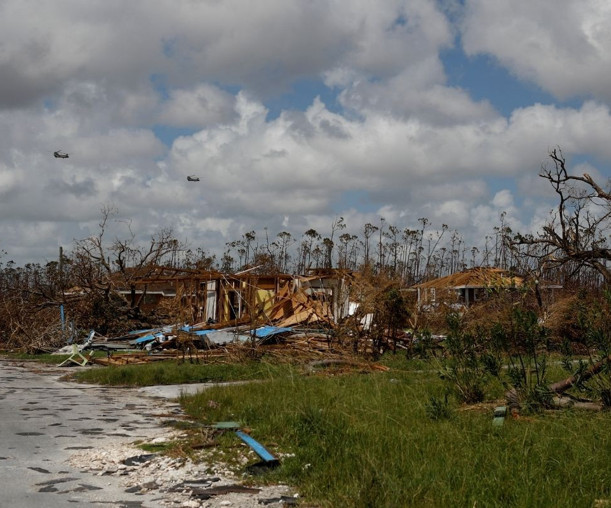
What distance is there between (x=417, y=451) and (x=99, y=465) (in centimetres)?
357

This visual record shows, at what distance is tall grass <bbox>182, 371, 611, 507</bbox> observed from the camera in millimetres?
5957

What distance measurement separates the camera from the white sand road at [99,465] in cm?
660

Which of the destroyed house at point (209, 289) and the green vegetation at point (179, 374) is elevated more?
the destroyed house at point (209, 289)

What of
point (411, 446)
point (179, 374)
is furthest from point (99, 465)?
point (179, 374)

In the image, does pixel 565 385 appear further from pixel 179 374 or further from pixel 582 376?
pixel 179 374

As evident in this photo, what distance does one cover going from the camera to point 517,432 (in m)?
8.45

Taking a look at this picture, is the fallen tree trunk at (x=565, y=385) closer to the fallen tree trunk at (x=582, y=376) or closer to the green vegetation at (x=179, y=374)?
the fallen tree trunk at (x=582, y=376)

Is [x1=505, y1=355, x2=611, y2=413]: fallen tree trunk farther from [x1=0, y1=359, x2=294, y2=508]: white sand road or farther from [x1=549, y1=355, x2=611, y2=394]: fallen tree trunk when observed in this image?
[x1=0, y1=359, x2=294, y2=508]: white sand road

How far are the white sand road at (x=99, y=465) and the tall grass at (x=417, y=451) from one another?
2.20 feet

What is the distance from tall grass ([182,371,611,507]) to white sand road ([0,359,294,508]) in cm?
67

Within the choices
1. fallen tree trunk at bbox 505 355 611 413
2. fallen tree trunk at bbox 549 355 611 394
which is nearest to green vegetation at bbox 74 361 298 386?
fallen tree trunk at bbox 505 355 611 413

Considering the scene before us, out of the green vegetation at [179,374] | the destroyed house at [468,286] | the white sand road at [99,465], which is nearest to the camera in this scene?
the white sand road at [99,465]

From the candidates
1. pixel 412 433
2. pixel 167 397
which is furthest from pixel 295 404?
pixel 167 397

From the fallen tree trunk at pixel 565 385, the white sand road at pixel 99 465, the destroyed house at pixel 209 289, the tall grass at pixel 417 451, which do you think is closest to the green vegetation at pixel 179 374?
the white sand road at pixel 99 465
